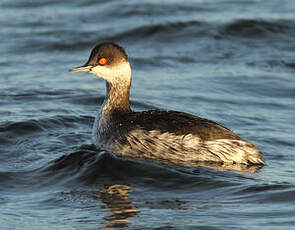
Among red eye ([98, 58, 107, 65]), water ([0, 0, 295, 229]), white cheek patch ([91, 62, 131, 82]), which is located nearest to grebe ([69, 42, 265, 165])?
water ([0, 0, 295, 229])

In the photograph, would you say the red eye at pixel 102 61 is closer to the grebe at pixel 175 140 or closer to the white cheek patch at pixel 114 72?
the white cheek patch at pixel 114 72

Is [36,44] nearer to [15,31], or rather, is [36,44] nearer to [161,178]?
[15,31]

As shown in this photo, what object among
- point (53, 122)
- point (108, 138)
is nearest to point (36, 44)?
point (53, 122)

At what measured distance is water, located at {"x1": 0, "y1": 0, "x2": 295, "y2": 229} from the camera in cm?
798

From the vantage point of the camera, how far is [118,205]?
8.13m

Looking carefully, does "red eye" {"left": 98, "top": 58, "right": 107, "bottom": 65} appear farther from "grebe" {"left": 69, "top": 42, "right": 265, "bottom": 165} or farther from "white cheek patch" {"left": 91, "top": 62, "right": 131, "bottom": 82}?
"grebe" {"left": 69, "top": 42, "right": 265, "bottom": 165}

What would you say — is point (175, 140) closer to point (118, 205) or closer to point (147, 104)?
point (118, 205)

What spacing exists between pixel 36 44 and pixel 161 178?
30.6ft

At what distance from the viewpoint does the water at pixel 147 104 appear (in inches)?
314

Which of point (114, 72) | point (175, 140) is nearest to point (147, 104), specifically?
point (114, 72)

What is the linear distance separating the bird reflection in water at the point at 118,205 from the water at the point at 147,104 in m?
0.01

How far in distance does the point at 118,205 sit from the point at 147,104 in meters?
5.23

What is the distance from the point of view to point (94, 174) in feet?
30.2

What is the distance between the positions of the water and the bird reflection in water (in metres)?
Answer: 0.01
